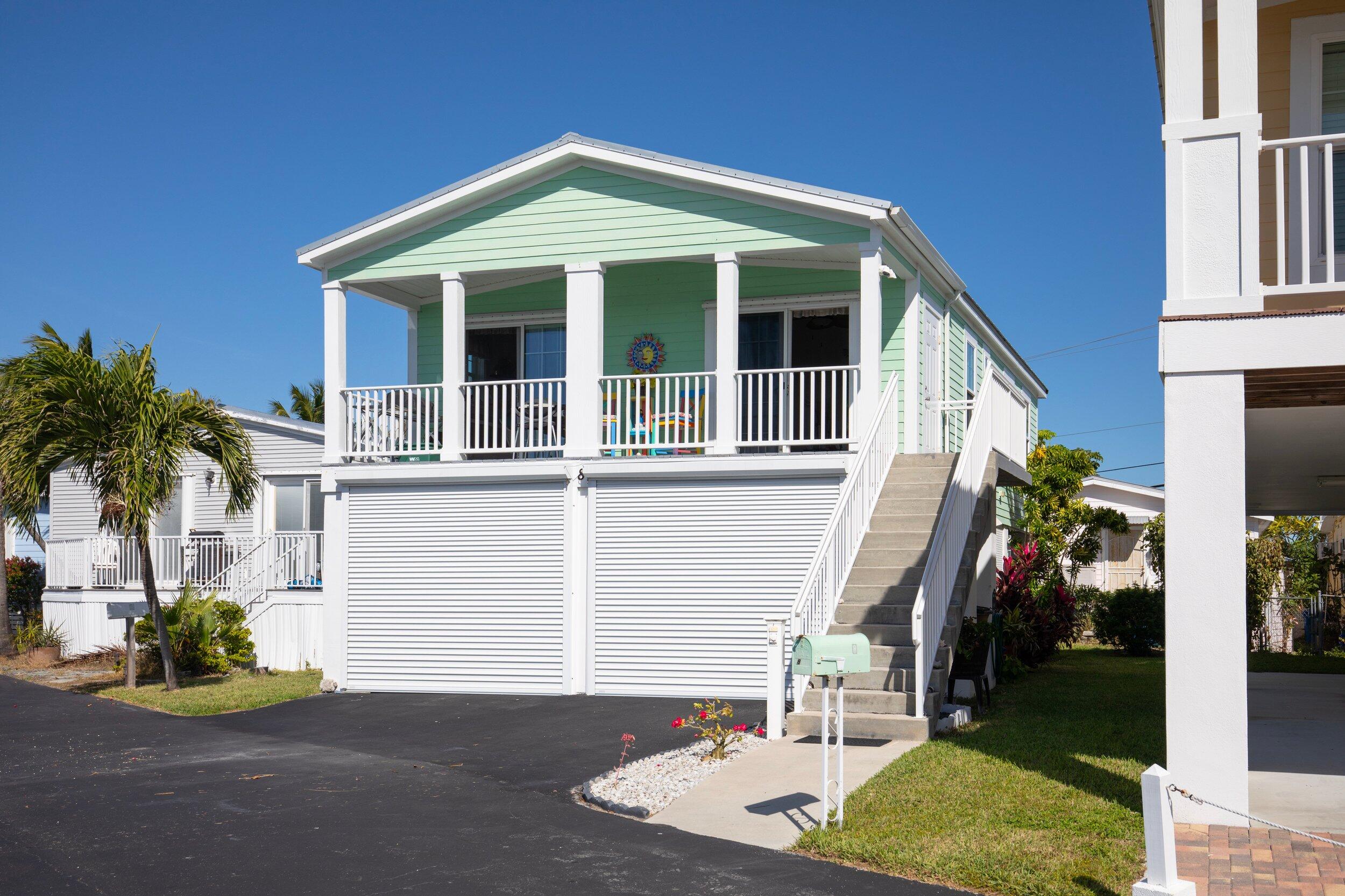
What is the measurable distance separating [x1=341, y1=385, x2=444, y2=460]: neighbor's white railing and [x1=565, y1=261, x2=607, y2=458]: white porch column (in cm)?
189

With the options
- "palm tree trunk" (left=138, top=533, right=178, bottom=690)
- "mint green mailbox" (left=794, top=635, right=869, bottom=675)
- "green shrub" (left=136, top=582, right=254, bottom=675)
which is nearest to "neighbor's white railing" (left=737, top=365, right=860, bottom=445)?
"mint green mailbox" (left=794, top=635, right=869, bottom=675)

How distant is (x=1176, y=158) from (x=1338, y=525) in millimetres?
25093

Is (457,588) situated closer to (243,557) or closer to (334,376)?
(334,376)

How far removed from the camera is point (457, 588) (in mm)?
15000

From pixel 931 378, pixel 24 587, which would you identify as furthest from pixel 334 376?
pixel 24 587

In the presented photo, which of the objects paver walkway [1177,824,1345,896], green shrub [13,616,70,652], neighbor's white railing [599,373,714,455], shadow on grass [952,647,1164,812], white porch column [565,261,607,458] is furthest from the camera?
green shrub [13,616,70,652]

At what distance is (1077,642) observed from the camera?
2317 cm

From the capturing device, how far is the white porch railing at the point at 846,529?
36.2 ft

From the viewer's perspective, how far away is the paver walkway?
19.4 feet

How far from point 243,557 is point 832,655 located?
1476 centimetres

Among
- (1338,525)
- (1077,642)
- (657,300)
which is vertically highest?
(657,300)

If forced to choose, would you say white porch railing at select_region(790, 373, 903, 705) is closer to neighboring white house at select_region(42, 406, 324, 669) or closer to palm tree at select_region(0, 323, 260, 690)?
palm tree at select_region(0, 323, 260, 690)

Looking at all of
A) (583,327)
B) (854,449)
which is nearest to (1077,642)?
(854,449)

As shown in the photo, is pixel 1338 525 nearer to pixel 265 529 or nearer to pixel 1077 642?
pixel 1077 642
